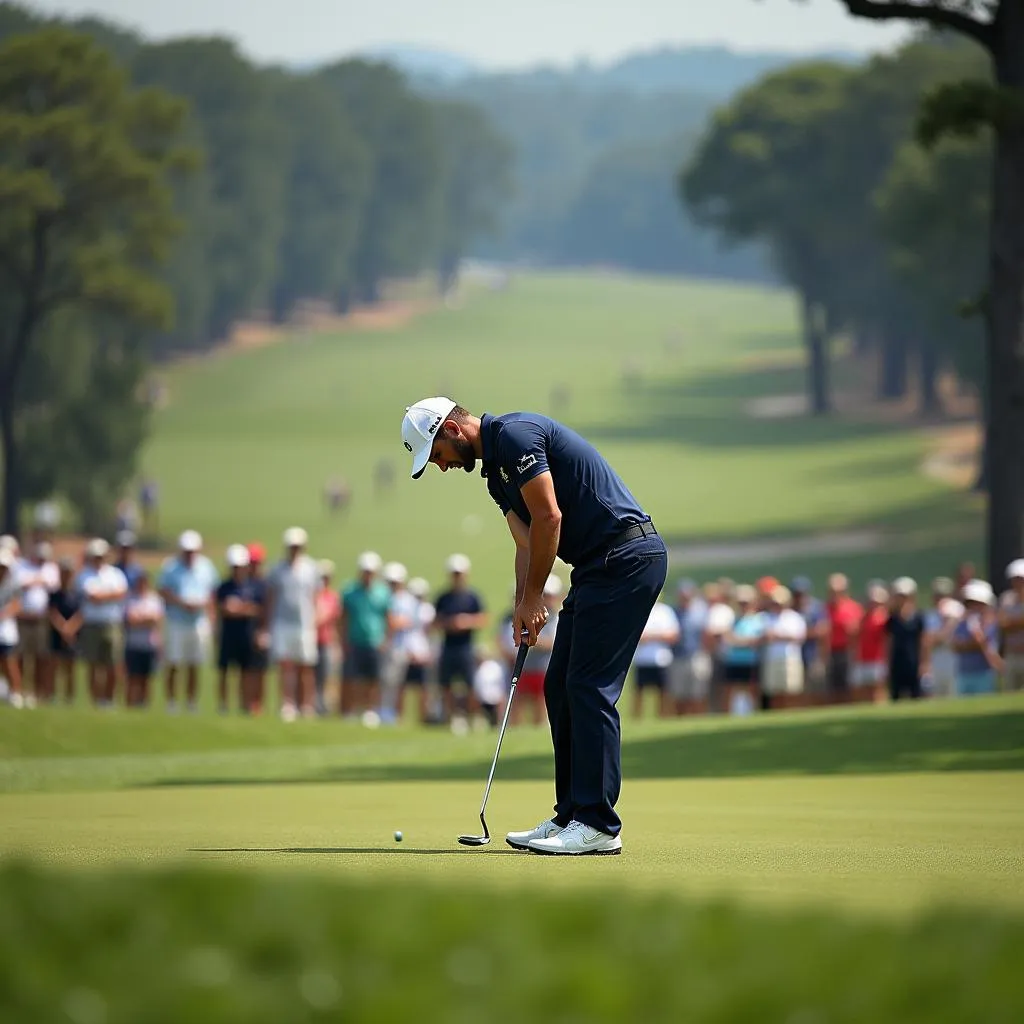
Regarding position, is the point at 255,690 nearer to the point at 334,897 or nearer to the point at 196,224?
the point at 334,897

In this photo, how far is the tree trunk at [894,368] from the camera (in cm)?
9281


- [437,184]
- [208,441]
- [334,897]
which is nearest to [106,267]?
[208,441]

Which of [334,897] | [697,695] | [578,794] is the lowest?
[697,695]

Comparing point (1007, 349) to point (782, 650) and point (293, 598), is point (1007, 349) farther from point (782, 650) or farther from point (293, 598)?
point (293, 598)

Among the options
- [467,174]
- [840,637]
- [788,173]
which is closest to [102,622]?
[840,637]

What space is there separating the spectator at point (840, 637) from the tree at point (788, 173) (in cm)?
6015

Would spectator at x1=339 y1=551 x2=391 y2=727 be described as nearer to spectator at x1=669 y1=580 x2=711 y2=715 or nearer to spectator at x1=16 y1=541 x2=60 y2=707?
spectator at x1=16 y1=541 x2=60 y2=707

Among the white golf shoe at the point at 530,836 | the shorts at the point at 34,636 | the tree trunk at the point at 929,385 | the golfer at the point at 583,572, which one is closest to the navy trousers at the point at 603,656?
the golfer at the point at 583,572

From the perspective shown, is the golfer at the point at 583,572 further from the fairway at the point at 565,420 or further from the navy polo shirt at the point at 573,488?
the fairway at the point at 565,420

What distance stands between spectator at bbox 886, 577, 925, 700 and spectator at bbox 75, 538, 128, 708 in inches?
323

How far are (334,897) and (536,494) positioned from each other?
12.2ft

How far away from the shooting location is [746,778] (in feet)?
48.2

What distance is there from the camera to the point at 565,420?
83.9 meters

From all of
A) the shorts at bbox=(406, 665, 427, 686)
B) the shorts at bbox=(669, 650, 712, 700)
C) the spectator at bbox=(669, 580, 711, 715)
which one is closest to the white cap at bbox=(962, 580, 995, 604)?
the spectator at bbox=(669, 580, 711, 715)
